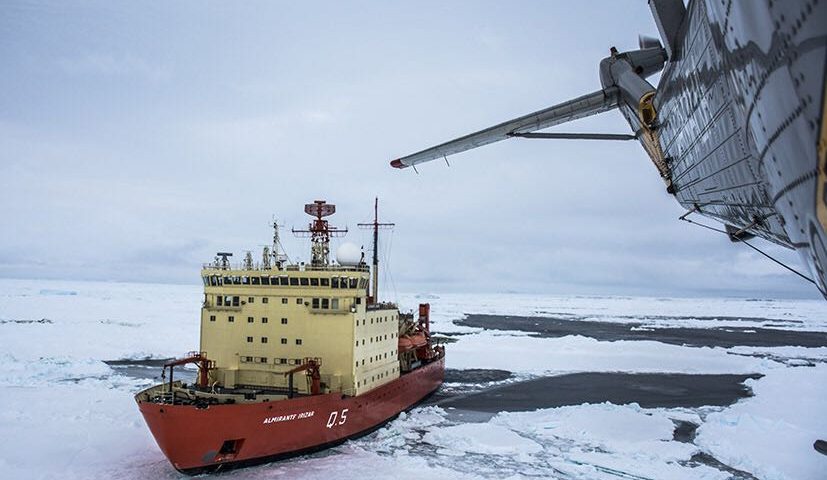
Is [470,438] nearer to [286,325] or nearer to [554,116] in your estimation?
[286,325]

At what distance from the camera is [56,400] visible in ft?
64.5

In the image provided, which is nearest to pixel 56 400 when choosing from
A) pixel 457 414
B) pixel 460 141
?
pixel 457 414

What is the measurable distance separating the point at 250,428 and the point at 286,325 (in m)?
4.09

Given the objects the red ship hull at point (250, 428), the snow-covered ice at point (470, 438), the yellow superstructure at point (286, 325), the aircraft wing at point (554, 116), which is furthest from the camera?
the yellow superstructure at point (286, 325)

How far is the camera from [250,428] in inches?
528

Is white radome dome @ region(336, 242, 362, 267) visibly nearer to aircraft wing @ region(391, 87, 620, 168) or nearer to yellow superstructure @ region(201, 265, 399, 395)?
yellow superstructure @ region(201, 265, 399, 395)

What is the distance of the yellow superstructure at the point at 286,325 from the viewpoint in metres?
16.7

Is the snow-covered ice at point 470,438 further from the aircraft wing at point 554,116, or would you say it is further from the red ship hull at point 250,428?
the aircraft wing at point 554,116

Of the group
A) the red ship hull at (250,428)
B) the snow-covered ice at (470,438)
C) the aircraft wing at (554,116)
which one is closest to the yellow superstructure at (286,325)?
the red ship hull at (250,428)

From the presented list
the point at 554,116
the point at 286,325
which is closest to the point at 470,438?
the point at 286,325

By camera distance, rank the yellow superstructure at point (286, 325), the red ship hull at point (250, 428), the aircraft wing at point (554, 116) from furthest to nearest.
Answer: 1. the yellow superstructure at point (286, 325)
2. the red ship hull at point (250, 428)
3. the aircraft wing at point (554, 116)

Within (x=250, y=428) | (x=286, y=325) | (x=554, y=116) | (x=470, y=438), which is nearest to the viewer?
(x=554, y=116)

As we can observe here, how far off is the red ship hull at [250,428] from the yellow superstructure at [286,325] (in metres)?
1.21

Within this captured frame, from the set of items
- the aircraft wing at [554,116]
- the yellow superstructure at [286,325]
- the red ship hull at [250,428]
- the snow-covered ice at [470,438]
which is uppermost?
the aircraft wing at [554,116]
